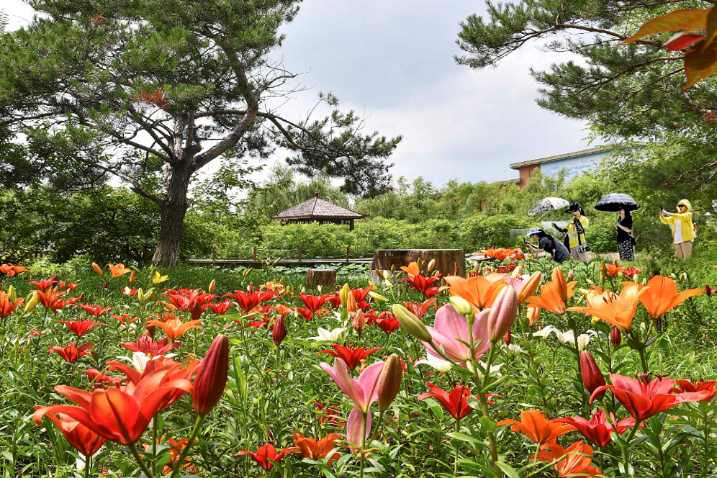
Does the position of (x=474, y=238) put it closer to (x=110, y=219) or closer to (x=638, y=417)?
(x=110, y=219)

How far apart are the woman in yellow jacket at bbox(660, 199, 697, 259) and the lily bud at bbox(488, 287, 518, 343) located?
834 centimetres

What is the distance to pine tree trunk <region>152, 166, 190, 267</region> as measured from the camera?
801 cm

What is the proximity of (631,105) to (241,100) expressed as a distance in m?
7.16

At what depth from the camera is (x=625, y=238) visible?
304 inches

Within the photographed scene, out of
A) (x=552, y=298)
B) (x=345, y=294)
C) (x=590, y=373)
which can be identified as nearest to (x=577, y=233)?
(x=345, y=294)

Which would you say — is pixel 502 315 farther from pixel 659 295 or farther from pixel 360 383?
pixel 659 295

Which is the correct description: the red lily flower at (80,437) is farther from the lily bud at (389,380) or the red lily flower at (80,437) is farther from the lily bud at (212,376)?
the lily bud at (389,380)

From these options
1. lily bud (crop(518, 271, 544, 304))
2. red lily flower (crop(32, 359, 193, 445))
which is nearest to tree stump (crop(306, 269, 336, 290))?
lily bud (crop(518, 271, 544, 304))

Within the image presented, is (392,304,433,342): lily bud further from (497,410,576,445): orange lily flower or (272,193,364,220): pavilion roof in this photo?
(272,193,364,220): pavilion roof

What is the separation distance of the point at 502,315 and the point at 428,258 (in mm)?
3935

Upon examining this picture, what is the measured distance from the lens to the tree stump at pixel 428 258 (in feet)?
14.8

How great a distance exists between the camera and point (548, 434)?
667 mm

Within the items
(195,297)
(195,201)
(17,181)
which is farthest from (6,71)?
(195,297)

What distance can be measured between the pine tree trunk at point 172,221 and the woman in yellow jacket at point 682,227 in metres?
8.89
